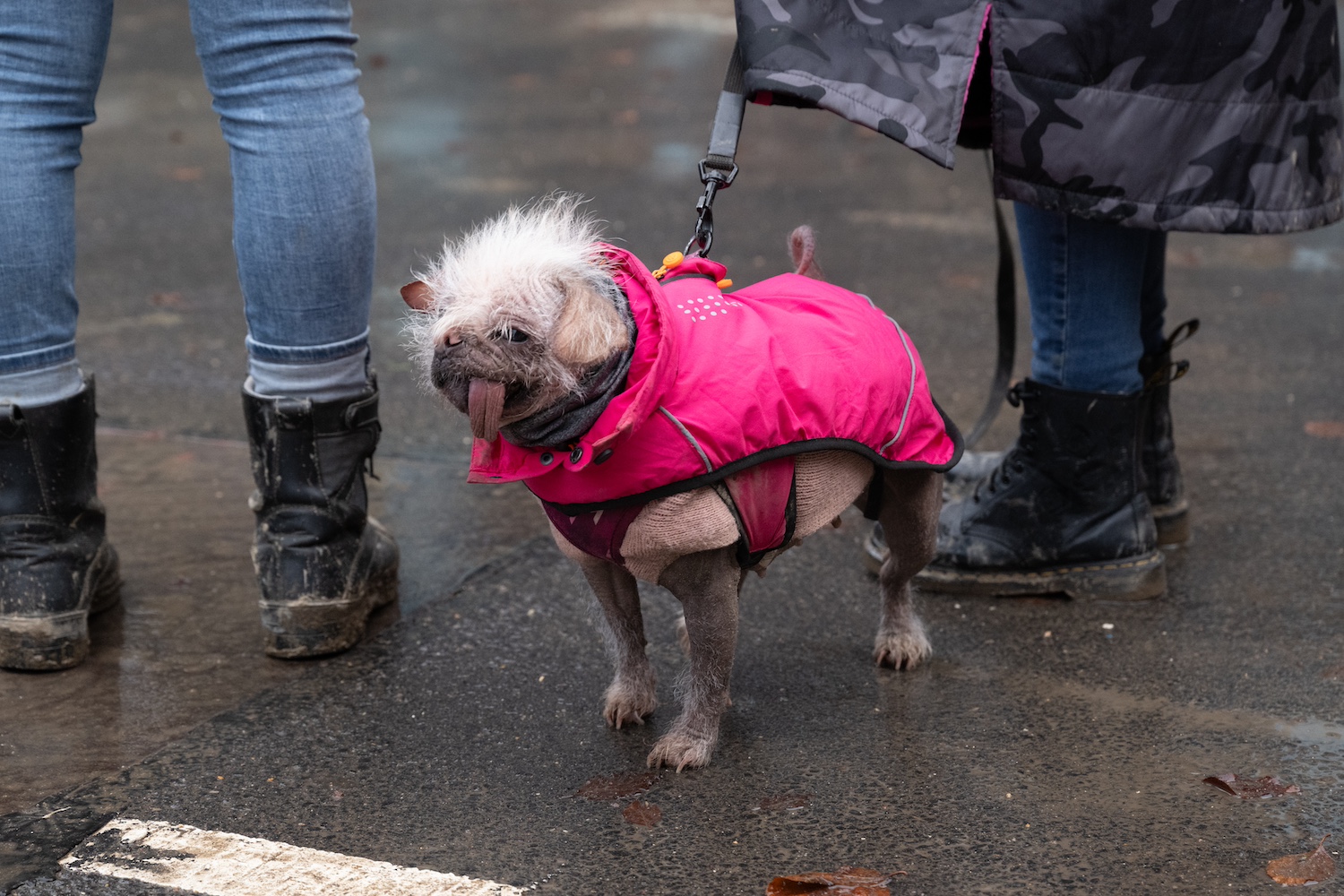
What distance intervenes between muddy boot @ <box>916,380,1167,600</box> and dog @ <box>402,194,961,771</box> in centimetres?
59

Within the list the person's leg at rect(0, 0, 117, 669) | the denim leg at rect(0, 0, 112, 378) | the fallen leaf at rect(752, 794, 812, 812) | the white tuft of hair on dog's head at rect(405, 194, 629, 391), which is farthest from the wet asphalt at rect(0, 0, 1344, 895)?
the white tuft of hair on dog's head at rect(405, 194, 629, 391)

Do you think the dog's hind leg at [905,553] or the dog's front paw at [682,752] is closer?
the dog's front paw at [682,752]

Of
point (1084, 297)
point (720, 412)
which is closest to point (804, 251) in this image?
point (720, 412)

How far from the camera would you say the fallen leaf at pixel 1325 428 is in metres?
3.86

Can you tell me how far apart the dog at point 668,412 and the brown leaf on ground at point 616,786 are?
46mm

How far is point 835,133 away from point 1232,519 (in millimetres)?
4536

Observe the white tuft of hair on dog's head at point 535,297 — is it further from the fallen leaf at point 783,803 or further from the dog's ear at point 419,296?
the fallen leaf at point 783,803

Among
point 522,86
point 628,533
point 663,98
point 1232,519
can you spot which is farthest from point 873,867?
point 522,86

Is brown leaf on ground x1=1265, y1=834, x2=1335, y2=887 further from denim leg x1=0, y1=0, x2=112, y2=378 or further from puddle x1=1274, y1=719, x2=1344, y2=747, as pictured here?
denim leg x1=0, y1=0, x2=112, y2=378

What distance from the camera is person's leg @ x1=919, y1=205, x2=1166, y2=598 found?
2.93 meters

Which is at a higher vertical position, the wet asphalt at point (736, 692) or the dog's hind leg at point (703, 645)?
the dog's hind leg at point (703, 645)

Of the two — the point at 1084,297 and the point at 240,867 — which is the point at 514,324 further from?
the point at 1084,297

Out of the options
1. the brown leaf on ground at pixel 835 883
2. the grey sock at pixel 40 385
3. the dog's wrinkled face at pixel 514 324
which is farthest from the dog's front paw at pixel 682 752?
the grey sock at pixel 40 385

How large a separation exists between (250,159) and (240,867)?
50.3 inches
